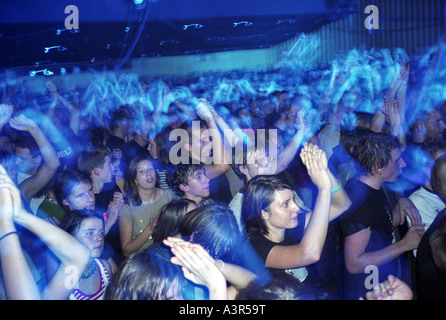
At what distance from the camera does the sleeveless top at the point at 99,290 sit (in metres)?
1.38

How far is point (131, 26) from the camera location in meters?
5.19

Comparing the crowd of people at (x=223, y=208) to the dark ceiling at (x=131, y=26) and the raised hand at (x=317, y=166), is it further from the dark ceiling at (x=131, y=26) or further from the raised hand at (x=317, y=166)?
the dark ceiling at (x=131, y=26)

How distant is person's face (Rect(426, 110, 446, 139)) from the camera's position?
280 centimetres

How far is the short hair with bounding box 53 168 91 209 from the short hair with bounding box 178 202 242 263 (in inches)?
26.7

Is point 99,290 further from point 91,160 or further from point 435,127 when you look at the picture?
point 435,127

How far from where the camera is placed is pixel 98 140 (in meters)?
3.17

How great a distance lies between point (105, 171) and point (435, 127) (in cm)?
216

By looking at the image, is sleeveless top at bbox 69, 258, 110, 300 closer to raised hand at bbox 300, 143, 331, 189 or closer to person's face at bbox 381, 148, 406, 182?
raised hand at bbox 300, 143, 331, 189

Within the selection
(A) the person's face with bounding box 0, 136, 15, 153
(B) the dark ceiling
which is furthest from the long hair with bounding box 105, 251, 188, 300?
(B) the dark ceiling

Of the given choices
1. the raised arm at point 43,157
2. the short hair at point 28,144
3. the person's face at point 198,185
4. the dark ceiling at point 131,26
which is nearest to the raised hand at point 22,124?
the raised arm at point 43,157
